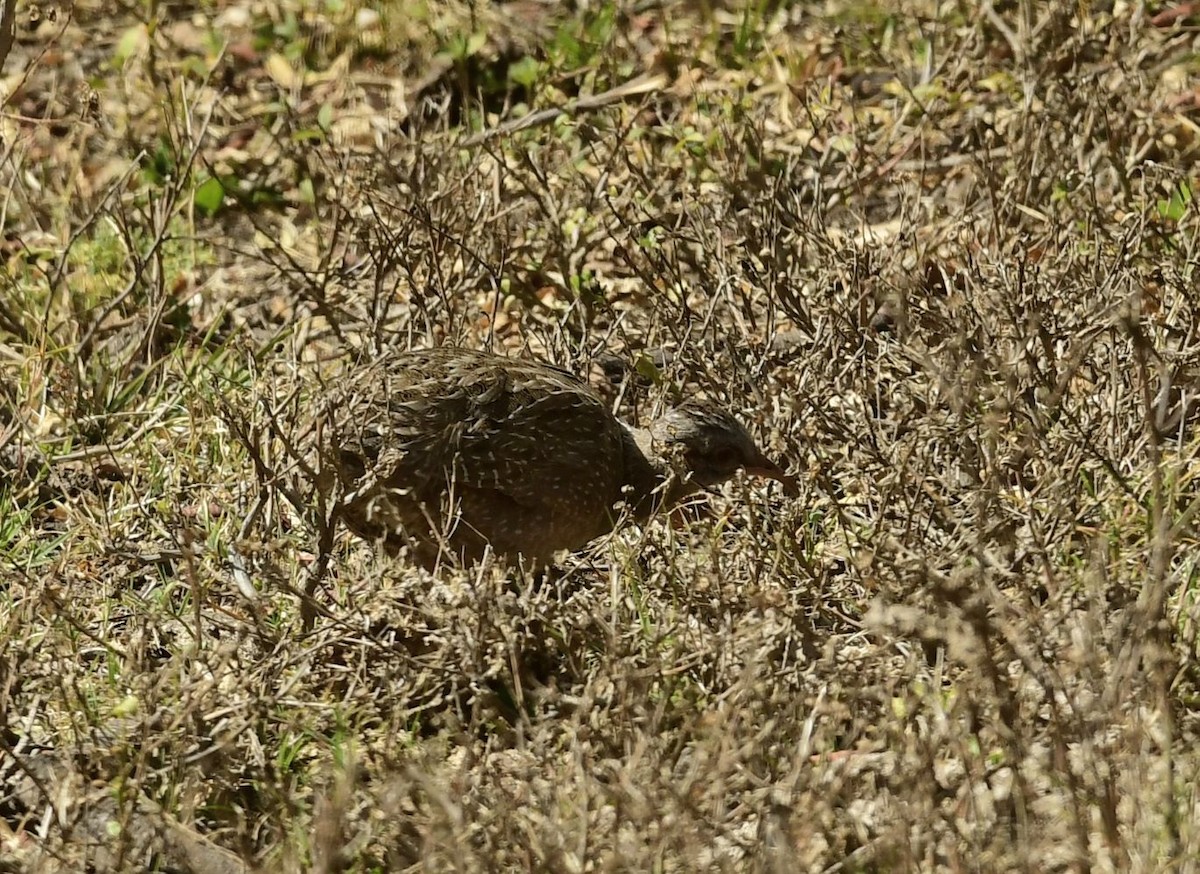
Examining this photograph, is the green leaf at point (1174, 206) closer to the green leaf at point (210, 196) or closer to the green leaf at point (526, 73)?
the green leaf at point (526, 73)

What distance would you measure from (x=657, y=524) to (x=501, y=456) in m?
0.59

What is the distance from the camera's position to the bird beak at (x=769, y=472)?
19.1 ft

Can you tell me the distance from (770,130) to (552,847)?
5.39 meters

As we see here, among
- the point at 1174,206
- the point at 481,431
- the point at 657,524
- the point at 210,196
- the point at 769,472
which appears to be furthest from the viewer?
the point at 210,196

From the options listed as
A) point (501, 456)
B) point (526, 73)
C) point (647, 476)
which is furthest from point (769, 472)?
point (526, 73)

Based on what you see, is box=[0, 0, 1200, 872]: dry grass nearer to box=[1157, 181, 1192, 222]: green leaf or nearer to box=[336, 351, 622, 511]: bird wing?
box=[1157, 181, 1192, 222]: green leaf

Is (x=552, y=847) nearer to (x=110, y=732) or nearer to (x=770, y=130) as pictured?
(x=110, y=732)

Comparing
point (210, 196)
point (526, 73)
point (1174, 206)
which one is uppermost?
point (1174, 206)

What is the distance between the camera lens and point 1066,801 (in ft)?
12.4

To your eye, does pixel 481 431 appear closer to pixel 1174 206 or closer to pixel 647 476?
pixel 647 476

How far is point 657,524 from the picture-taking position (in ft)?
18.7

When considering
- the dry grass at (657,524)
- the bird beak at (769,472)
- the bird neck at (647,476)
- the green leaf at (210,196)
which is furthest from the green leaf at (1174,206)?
the green leaf at (210,196)

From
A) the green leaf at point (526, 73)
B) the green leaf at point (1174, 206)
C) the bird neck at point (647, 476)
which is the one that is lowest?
the bird neck at point (647, 476)

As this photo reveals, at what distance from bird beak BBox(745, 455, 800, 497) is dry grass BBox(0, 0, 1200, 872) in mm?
154
